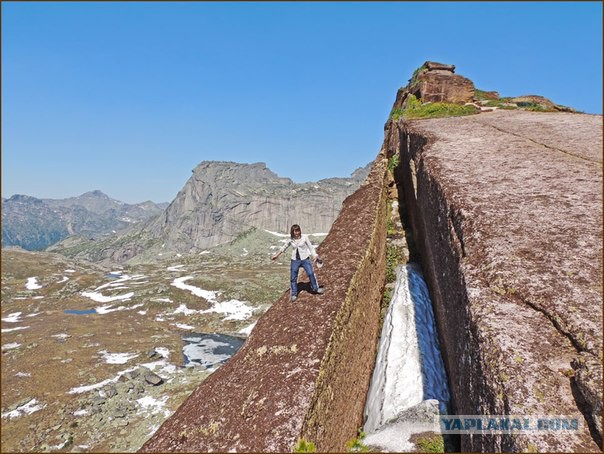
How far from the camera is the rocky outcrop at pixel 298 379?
7.79m

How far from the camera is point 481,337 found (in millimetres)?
6824

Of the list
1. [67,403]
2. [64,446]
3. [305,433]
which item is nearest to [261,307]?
[67,403]

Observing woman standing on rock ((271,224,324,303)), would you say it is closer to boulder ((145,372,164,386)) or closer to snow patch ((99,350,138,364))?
boulder ((145,372,164,386))

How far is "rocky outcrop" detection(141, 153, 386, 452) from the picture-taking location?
7785 mm

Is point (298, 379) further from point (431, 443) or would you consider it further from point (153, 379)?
point (153, 379)

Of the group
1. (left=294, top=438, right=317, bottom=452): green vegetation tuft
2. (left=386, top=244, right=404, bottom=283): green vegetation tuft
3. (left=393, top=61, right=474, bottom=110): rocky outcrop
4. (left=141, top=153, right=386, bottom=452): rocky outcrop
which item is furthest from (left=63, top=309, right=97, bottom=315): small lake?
(left=294, top=438, right=317, bottom=452): green vegetation tuft

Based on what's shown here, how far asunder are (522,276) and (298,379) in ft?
18.5

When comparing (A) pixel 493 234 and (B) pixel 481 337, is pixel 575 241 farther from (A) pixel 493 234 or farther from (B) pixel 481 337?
(B) pixel 481 337

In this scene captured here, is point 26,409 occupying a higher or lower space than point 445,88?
lower

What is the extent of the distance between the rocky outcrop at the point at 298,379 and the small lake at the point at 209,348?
59283mm

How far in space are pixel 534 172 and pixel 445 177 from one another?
2.77 meters

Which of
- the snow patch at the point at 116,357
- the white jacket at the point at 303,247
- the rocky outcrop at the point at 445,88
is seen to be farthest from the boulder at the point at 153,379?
the rocky outcrop at the point at 445,88

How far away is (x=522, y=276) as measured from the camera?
294 inches

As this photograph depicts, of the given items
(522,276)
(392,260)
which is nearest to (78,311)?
(392,260)
